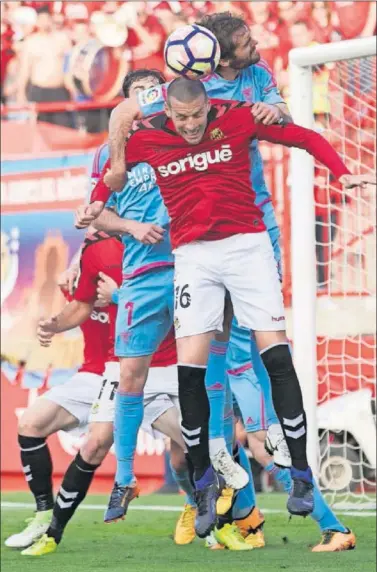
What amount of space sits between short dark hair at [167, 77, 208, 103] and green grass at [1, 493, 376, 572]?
222 centimetres

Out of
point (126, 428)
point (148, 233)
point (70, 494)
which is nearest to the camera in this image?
point (148, 233)

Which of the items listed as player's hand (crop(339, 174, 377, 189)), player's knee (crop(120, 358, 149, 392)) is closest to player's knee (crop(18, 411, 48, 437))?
player's knee (crop(120, 358, 149, 392))

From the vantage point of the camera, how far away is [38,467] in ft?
27.7

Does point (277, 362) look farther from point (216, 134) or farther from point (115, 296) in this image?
point (115, 296)

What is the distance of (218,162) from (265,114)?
1.00 feet

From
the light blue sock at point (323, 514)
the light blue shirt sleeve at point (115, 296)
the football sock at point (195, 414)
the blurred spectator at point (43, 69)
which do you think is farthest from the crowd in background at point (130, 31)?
the football sock at point (195, 414)

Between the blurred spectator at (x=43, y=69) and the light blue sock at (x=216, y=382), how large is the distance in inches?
237

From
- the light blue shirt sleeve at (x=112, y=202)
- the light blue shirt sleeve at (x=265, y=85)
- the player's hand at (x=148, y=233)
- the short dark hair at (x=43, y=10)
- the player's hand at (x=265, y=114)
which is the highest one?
the short dark hair at (x=43, y=10)

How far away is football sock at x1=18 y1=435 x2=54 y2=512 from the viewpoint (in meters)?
8.45

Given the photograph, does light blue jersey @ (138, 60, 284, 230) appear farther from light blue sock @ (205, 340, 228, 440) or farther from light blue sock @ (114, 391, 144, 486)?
light blue sock @ (114, 391, 144, 486)

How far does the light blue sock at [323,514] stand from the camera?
7.63 m

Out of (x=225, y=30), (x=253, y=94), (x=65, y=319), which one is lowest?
(x=65, y=319)

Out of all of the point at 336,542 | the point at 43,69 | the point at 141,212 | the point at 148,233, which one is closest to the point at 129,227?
the point at 148,233

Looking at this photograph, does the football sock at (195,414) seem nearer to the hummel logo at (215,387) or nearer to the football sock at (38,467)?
the hummel logo at (215,387)
